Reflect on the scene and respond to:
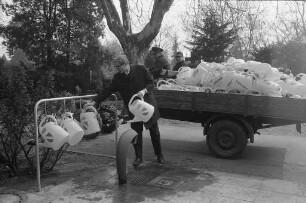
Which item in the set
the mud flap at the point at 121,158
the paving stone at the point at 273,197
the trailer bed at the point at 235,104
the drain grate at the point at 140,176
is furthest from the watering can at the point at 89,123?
the paving stone at the point at 273,197

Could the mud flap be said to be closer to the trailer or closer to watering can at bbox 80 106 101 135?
watering can at bbox 80 106 101 135

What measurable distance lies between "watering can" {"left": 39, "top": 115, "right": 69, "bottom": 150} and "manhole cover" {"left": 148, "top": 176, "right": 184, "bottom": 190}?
1337mm

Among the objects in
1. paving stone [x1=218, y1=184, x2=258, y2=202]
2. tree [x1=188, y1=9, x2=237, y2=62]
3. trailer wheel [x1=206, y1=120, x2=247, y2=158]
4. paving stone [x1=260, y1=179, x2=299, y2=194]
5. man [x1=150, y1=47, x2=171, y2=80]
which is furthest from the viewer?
tree [x1=188, y1=9, x2=237, y2=62]

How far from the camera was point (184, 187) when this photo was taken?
448cm

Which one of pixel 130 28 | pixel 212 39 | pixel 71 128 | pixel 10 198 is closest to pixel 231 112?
pixel 71 128

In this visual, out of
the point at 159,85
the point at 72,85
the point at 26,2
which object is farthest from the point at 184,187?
the point at 26,2

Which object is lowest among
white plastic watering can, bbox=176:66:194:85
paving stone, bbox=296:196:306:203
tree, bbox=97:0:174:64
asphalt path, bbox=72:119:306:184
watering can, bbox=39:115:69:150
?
paving stone, bbox=296:196:306:203

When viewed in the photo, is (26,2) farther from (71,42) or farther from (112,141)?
(112,141)

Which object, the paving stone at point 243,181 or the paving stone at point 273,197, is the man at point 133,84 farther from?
the paving stone at point 273,197

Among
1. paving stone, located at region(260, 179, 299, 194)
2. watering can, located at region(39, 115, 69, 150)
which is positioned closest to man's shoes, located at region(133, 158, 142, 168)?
watering can, located at region(39, 115, 69, 150)

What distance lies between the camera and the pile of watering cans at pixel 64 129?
424 centimetres

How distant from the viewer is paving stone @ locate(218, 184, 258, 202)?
13.5 feet

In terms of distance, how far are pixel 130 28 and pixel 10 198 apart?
338 inches

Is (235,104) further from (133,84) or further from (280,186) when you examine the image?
(133,84)
